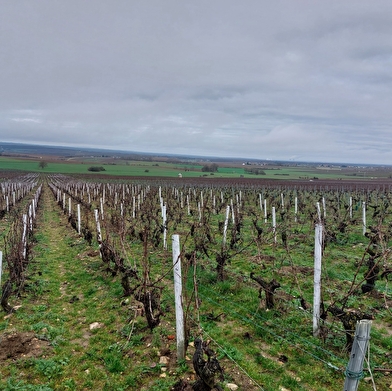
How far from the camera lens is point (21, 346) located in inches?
202

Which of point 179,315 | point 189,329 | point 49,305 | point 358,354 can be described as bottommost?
point 49,305

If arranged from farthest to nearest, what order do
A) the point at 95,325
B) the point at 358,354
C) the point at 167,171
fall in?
the point at 167,171 → the point at 95,325 → the point at 358,354

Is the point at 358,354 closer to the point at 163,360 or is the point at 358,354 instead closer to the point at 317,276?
the point at 317,276

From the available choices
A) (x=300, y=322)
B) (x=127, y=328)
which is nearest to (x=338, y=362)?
(x=300, y=322)

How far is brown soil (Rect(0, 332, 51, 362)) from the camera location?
493 centimetres

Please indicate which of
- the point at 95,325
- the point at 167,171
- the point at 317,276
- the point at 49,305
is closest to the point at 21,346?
the point at 95,325

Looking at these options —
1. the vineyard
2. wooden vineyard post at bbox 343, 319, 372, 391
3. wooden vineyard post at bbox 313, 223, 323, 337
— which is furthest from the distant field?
wooden vineyard post at bbox 343, 319, 372, 391

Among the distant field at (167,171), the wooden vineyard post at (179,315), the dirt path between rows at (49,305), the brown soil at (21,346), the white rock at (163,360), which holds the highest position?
the distant field at (167,171)

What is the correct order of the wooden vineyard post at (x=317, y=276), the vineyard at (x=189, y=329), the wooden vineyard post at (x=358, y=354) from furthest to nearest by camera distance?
the wooden vineyard post at (x=317, y=276), the vineyard at (x=189, y=329), the wooden vineyard post at (x=358, y=354)

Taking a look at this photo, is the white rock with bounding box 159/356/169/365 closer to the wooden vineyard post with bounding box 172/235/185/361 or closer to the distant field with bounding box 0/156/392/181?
the wooden vineyard post with bounding box 172/235/185/361

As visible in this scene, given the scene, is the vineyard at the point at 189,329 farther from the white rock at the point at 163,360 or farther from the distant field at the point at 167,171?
the distant field at the point at 167,171

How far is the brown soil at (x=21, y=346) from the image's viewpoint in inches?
194

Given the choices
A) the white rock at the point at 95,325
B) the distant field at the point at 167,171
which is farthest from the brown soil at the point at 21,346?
the distant field at the point at 167,171

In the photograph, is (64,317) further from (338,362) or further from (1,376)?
(338,362)
